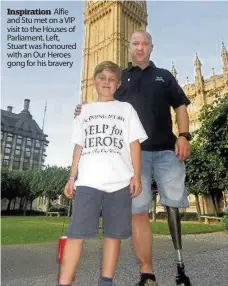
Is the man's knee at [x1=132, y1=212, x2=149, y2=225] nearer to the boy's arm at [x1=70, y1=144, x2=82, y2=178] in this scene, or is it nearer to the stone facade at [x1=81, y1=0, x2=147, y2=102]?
the boy's arm at [x1=70, y1=144, x2=82, y2=178]

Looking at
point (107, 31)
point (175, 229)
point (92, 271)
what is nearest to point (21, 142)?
point (107, 31)

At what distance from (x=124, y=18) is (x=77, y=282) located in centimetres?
6188

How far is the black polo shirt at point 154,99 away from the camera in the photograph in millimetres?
2775

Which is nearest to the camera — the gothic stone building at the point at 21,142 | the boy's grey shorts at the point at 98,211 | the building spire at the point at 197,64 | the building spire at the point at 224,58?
the boy's grey shorts at the point at 98,211

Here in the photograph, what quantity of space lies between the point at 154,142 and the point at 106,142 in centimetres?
65

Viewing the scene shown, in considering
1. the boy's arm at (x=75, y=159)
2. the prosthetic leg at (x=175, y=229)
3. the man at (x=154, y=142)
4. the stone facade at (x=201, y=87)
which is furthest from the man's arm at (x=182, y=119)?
the stone facade at (x=201, y=87)

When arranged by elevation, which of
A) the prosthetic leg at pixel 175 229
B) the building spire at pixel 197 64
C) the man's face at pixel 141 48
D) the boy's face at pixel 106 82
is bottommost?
the prosthetic leg at pixel 175 229

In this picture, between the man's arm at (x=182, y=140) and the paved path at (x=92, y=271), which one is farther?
the paved path at (x=92, y=271)

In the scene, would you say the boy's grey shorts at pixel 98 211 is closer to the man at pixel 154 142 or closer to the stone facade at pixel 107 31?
the man at pixel 154 142

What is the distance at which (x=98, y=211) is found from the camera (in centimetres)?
216

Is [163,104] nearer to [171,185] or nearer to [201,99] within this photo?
[171,185]

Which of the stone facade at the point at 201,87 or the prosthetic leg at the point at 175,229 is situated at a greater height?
the stone facade at the point at 201,87

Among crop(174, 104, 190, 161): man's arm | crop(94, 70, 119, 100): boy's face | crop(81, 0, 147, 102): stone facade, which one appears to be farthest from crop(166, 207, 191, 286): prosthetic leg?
crop(81, 0, 147, 102): stone facade

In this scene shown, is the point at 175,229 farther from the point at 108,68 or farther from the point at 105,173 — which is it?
the point at 108,68
